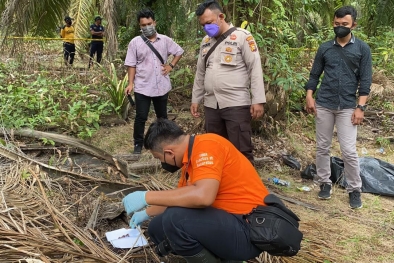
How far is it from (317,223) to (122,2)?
233 inches

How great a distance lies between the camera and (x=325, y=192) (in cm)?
412

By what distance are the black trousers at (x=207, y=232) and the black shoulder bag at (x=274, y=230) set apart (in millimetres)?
65

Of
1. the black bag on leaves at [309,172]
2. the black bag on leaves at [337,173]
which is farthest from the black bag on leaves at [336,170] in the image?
the black bag on leaves at [309,172]

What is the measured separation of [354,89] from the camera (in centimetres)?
380

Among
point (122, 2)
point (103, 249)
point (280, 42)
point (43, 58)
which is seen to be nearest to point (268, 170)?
point (280, 42)

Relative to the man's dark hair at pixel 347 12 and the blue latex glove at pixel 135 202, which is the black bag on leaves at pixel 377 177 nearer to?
the man's dark hair at pixel 347 12

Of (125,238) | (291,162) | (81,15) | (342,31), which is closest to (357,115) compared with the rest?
(342,31)

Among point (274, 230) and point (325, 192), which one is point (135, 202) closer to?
point (274, 230)

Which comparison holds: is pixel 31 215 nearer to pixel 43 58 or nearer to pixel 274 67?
pixel 274 67

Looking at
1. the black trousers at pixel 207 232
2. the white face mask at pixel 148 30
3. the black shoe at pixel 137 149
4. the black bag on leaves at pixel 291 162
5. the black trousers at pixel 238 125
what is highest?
the white face mask at pixel 148 30

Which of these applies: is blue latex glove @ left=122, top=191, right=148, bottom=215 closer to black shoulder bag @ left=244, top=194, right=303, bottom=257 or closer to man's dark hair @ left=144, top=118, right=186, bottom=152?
man's dark hair @ left=144, top=118, right=186, bottom=152

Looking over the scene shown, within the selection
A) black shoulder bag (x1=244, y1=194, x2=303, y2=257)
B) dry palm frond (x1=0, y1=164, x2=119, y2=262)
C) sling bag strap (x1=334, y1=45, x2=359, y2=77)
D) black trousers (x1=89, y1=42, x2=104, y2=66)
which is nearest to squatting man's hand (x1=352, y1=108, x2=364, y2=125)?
sling bag strap (x1=334, y1=45, x2=359, y2=77)

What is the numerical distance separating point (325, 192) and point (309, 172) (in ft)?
1.66

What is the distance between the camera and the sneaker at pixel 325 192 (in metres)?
4.10
